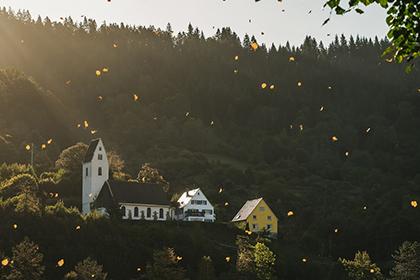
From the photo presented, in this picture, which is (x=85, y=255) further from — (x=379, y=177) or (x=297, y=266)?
(x=379, y=177)

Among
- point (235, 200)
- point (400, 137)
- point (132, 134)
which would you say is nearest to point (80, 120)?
point (132, 134)

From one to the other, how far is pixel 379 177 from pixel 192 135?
37888 mm

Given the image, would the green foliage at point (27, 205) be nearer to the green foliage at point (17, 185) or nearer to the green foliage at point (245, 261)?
the green foliage at point (17, 185)

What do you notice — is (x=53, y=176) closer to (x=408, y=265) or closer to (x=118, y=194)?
(x=118, y=194)

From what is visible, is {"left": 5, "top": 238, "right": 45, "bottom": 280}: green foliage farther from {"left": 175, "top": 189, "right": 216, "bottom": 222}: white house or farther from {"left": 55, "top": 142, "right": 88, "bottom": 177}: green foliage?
{"left": 175, "top": 189, "right": 216, "bottom": 222}: white house

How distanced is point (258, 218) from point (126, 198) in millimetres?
18735

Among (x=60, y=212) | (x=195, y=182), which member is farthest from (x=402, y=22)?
(x=195, y=182)

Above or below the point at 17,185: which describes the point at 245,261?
below

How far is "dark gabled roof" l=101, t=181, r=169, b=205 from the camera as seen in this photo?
92750mm

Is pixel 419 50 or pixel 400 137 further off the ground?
pixel 400 137

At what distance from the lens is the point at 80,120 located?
172 metres

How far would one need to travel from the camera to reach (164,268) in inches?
2648

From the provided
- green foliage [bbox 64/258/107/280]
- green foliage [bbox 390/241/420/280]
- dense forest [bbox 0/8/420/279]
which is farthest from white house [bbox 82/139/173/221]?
green foliage [bbox 390/241/420/280]

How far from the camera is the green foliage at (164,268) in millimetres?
66500
